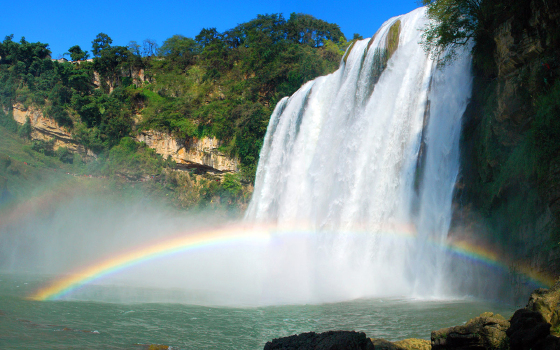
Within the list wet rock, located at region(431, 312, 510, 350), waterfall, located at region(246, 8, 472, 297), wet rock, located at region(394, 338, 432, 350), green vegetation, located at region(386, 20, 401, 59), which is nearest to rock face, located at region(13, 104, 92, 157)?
waterfall, located at region(246, 8, 472, 297)

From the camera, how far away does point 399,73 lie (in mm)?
16250

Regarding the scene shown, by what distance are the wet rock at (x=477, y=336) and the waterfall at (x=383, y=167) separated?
21.4 feet

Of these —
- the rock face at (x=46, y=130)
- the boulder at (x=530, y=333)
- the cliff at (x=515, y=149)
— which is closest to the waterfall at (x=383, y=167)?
the cliff at (x=515, y=149)

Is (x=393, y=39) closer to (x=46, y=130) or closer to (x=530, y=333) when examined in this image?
(x=530, y=333)

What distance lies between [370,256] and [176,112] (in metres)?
23.8

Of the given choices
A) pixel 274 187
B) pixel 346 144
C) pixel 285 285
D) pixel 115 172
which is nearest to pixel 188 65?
pixel 115 172

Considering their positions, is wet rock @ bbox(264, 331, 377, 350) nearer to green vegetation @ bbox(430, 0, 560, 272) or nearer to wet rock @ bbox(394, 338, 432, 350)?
wet rock @ bbox(394, 338, 432, 350)

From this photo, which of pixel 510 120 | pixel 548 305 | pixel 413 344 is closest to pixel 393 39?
pixel 510 120

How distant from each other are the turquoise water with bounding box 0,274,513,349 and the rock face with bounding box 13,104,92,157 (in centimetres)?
2562

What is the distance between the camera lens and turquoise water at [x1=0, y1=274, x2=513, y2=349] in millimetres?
7793

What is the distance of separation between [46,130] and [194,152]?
531 inches

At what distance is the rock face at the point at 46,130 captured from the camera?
34.8m

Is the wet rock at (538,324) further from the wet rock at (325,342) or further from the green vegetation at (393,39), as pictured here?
the green vegetation at (393,39)

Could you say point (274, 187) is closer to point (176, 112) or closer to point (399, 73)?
point (399, 73)
